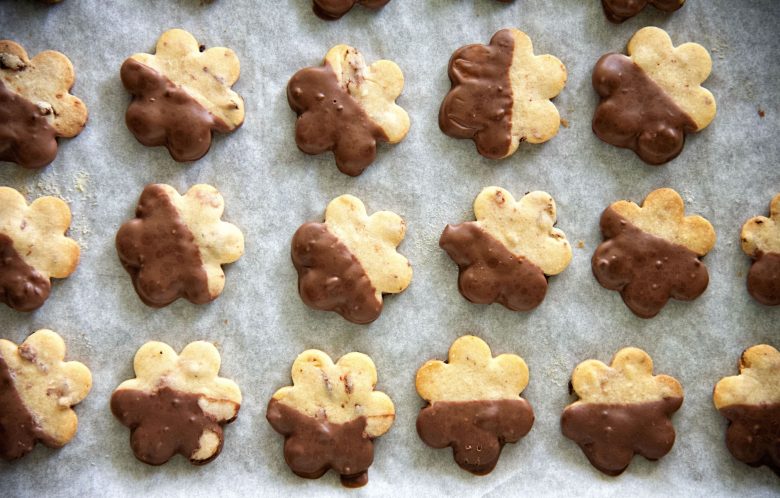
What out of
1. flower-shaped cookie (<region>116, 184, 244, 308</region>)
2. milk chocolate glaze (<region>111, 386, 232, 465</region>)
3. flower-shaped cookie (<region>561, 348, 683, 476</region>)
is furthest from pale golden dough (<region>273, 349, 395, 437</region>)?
flower-shaped cookie (<region>561, 348, 683, 476</region>)

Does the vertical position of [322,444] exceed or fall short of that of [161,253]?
it falls short

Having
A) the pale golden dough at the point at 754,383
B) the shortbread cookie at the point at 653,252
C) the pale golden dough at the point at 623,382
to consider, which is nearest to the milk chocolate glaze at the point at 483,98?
the shortbread cookie at the point at 653,252

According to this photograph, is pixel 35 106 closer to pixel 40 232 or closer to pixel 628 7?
pixel 40 232

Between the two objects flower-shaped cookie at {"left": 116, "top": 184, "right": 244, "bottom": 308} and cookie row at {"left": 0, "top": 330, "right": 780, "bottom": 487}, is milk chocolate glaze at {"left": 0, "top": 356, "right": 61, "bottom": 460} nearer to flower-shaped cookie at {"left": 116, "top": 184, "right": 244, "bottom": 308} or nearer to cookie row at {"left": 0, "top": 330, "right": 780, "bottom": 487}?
cookie row at {"left": 0, "top": 330, "right": 780, "bottom": 487}

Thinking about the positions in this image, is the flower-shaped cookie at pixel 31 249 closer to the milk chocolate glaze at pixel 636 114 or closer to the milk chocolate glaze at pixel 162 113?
the milk chocolate glaze at pixel 162 113

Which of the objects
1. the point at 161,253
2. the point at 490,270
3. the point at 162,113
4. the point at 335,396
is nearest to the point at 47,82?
the point at 162,113
